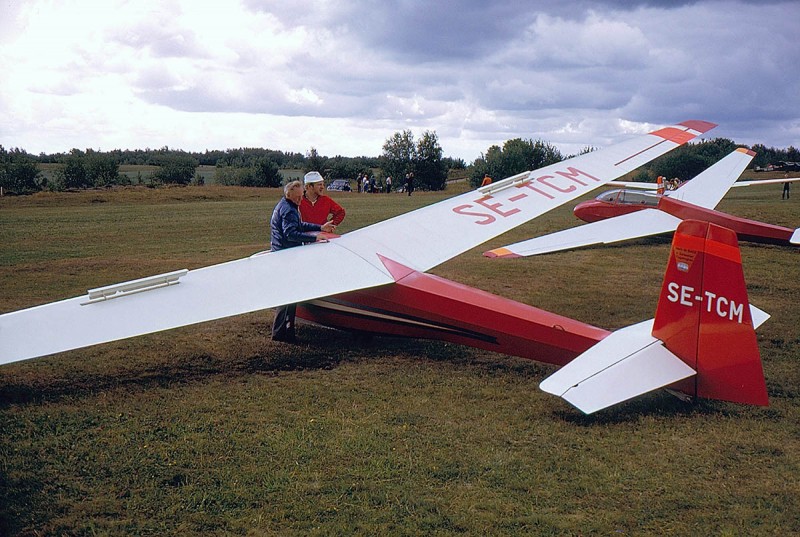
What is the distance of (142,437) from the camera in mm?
4824

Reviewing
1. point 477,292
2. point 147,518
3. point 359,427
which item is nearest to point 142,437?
point 147,518

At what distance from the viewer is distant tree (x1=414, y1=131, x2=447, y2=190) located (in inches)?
2559

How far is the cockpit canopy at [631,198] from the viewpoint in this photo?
51.7 ft

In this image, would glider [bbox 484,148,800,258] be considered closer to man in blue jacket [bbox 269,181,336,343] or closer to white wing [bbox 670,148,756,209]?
white wing [bbox 670,148,756,209]

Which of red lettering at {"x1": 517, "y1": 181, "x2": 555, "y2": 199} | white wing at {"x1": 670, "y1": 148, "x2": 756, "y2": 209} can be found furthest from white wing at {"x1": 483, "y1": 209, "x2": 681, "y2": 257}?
red lettering at {"x1": 517, "y1": 181, "x2": 555, "y2": 199}

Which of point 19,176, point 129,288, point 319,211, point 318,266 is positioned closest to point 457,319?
point 318,266

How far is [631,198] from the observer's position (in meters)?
16.5

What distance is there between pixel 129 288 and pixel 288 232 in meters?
1.90

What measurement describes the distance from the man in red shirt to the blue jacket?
28.7 inches

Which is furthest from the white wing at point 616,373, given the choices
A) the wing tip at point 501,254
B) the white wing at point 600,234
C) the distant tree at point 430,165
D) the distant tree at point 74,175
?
the distant tree at point 430,165

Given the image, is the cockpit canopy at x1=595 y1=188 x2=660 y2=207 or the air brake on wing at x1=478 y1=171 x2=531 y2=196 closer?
the air brake on wing at x1=478 y1=171 x2=531 y2=196

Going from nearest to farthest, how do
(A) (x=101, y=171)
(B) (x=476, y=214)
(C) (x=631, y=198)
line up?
(B) (x=476, y=214) → (C) (x=631, y=198) → (A) (x=101, y=171)

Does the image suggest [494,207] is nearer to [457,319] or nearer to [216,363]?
[457,319]

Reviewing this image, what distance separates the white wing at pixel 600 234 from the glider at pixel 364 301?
2623mm
